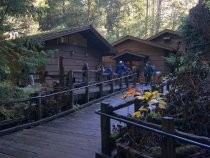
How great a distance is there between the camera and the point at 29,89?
11086 mm

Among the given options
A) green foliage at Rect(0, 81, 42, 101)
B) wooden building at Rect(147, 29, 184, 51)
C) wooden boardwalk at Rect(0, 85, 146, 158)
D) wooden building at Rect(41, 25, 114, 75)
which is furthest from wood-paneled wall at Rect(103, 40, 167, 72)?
wooden boardwalk at Rect(0, 85, 146, 158)

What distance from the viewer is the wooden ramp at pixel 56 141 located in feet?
22.7

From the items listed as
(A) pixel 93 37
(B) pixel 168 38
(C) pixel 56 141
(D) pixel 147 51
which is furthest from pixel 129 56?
(C) pixel 56 141

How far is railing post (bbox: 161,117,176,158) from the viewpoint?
4.57 metres

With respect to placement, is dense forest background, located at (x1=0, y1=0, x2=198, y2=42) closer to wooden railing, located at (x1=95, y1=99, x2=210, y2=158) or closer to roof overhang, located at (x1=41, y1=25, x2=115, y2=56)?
roof overhang, located at (x1=41, y1=25, x2=115, y2=56)

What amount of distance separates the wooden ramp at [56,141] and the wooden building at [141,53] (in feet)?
62.2

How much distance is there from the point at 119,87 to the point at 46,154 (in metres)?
13.3

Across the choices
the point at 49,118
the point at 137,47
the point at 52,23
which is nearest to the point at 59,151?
the point at 49,118

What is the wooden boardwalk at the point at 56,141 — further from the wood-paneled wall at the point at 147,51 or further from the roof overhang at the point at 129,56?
the wood-paneled wall at the point at 147,51

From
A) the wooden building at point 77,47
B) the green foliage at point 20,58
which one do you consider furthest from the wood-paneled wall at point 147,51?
the green foliage at point 20,58

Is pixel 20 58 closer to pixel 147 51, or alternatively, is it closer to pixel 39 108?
pixel 39 108

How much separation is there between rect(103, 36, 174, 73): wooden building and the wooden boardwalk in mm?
18970

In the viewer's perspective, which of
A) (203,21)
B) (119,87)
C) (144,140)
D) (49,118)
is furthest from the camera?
(119,87)

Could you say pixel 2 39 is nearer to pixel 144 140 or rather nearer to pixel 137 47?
pixel 144 140
